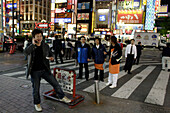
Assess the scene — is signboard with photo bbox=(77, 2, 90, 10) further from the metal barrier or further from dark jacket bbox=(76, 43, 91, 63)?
the metal barrier

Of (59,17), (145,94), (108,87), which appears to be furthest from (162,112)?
(59,17)

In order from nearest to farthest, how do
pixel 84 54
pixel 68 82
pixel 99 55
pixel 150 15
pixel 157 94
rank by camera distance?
pixel 68 82 < pixel 157 94 < pixel 99 55 < pixel 84 54 < pixel 150 15

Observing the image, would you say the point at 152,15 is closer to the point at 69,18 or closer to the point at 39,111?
the point at 69,18

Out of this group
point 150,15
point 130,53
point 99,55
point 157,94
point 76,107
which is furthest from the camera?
point 150,15

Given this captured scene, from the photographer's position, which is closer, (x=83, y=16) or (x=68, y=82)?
(x=68, y=82)

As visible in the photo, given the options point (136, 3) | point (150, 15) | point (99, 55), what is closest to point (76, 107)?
point (99, 55)

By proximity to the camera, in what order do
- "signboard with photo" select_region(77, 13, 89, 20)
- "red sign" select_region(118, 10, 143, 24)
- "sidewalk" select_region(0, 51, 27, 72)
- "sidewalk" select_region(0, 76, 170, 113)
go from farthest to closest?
"signboard with photo" select_region(77, 13, 89, 20)
"red sign" select_region(118, 10, 143, 24)
"sidewalk" select_region(0, 51, 27, 72)
"sidewalk" select_region(0, 76, 170, 113)

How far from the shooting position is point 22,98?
191 inches

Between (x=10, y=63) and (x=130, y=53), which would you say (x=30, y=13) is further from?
(x=130, y=53)

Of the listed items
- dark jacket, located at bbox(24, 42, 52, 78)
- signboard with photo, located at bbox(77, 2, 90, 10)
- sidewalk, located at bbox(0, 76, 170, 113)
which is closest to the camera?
dark jacket, located at bbox(24, 42, 52, 78)

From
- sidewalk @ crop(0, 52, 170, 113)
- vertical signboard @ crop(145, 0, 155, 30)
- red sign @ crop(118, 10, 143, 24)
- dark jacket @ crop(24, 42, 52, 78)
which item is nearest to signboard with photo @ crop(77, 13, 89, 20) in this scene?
red sign @ crop(118, 10, 143, 24)

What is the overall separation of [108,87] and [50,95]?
8.08ft

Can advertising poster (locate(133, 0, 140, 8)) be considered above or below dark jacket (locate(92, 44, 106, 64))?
above

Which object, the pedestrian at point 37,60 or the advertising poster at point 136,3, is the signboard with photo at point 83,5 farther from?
the pedestrian at point 37,60
